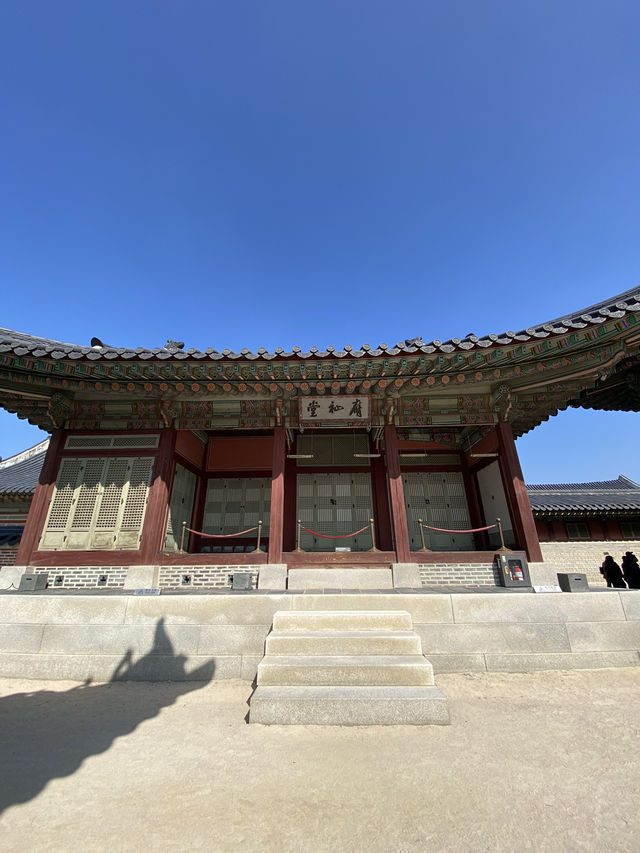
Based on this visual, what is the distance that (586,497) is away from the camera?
16844 mm

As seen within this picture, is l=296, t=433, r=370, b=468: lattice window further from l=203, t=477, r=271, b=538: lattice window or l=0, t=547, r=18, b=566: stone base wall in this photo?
l=0, t=547, r=18, b=566: stone base wall

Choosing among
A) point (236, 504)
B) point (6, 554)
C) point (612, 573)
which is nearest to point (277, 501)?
point (236, 504)

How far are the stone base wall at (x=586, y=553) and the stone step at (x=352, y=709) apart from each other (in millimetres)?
13735

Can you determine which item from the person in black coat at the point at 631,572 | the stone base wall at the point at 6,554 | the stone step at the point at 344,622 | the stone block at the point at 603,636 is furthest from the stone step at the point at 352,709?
the stone base wall at the point at 6,554

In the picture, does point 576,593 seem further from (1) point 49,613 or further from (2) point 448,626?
(1) point 49,613

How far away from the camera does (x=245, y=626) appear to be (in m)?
5.08

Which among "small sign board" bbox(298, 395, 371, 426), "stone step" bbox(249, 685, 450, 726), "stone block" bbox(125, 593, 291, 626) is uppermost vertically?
"small sign board" bbox(298, 395, 371, 426)

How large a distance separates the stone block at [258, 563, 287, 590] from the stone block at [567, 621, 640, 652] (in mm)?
4608

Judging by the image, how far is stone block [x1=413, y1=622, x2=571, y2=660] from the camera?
5004 millimetres

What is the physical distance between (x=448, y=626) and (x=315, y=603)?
6.26 ft

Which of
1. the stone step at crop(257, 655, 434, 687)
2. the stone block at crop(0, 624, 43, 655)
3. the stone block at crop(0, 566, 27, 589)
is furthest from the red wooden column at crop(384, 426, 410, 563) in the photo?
the stone block at crop(0, 566, 27, 589)

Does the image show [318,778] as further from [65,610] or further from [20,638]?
[20,638]

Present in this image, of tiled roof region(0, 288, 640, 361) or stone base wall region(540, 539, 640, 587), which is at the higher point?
tiled roof region(0, 288, 640, 361)

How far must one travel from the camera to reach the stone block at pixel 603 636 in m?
5.13
